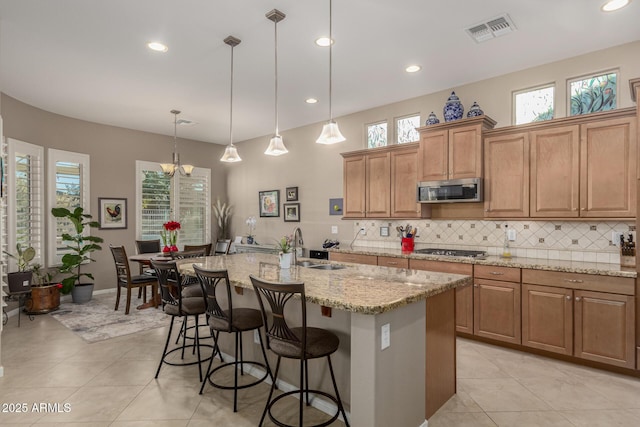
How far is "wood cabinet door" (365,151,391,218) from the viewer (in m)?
4.93

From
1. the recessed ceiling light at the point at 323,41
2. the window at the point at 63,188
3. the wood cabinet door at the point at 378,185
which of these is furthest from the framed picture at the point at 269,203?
the recessed ceiling light at the point at 323,41

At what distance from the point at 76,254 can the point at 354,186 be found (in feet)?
15.2

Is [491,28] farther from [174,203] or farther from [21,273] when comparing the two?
[174,203]

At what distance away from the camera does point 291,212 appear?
668cm

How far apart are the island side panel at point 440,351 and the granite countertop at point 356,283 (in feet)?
0.54

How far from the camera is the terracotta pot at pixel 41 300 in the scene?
5.06 metres

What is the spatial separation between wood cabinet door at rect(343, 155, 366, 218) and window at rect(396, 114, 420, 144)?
64 centimetres

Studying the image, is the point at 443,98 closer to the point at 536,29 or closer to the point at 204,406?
the point at 536,29

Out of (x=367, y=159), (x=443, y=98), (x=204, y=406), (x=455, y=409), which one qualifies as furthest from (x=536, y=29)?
(x=204, y=406)

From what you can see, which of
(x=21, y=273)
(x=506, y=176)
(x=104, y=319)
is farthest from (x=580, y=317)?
(x=21, y=273)

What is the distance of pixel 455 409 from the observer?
8.52 feet

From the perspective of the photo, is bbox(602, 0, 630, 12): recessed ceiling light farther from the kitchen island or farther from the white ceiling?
A: the kitchen island

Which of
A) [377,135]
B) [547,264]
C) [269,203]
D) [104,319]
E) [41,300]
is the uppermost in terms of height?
[377,135]

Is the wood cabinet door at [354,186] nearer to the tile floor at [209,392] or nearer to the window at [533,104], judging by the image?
the window at [533,104]
